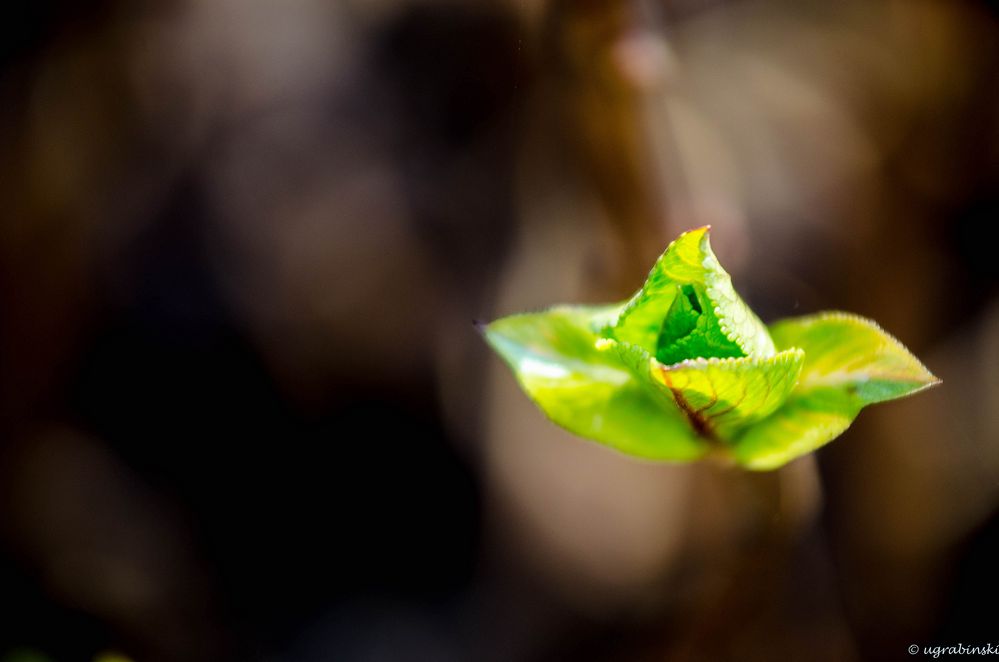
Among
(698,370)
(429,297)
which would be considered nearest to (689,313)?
(698,370)

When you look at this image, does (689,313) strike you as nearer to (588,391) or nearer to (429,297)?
(588,391)

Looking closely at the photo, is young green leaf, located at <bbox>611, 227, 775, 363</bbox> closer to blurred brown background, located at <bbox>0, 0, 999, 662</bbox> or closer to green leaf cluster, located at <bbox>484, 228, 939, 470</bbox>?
green leaf cluster, located at <bbox>484, 228, 939, 470</bbox>

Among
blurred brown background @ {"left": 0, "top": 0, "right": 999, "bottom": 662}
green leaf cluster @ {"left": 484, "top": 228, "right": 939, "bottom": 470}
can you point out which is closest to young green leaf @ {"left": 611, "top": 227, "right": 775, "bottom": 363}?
green leaf cluster @ {"left": 484, "top": 228, "right": 939, "bottom": 470}

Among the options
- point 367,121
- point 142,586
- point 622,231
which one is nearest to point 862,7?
point 622,231

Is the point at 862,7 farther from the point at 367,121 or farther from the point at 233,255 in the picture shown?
the point at 233,255

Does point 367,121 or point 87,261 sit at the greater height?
point 367,121
